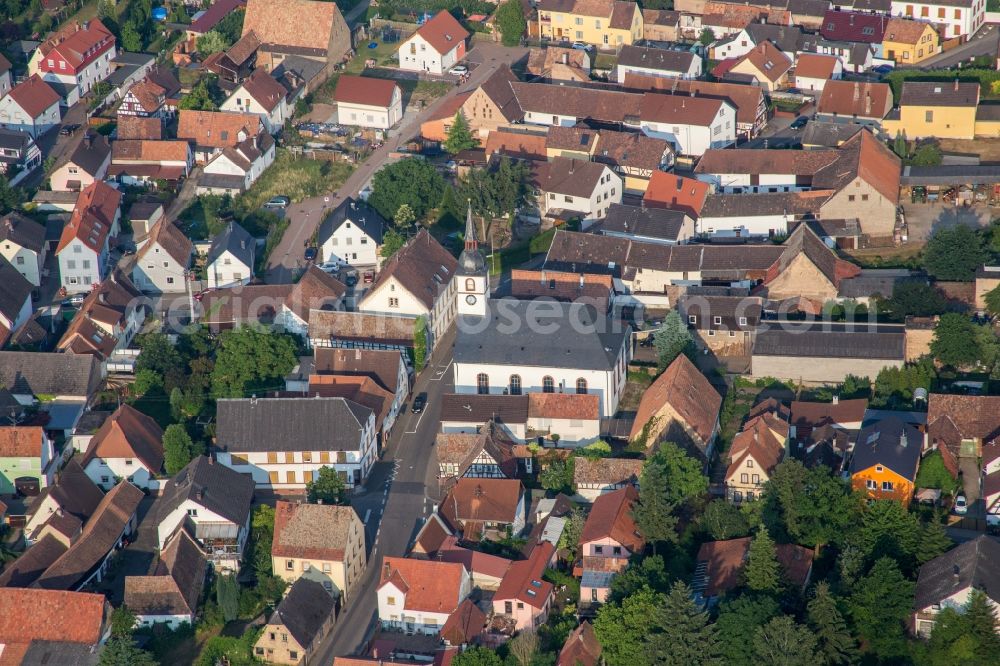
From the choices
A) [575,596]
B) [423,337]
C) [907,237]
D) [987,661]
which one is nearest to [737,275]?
[907,237]

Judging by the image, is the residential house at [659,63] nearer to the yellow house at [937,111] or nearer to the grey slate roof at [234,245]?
the yellow house at [937,111]

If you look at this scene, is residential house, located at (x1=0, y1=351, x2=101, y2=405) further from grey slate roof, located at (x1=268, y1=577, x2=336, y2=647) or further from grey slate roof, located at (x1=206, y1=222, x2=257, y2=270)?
grey slate roof, located at (x1=268, y1=577, x2=336, y2=647)

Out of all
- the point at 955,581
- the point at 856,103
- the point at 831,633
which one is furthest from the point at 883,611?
the point at 856,103

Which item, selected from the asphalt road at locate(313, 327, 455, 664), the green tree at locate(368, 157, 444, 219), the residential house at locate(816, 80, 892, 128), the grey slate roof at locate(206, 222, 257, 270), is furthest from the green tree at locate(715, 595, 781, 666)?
the residential house at locate(816, 80, 892, 128)

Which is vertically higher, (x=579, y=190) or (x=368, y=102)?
(x=368, y=102)

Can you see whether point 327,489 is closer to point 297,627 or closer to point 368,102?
point 297,627

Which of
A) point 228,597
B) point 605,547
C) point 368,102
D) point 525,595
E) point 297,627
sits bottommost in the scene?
point 228,597

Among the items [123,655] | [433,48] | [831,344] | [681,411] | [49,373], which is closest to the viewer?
[123,655]
